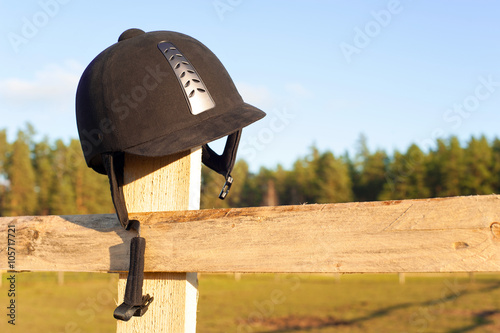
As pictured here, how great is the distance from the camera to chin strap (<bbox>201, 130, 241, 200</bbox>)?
1.64 metres

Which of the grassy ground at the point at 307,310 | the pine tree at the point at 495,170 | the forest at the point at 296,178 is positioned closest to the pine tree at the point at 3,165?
the forest at the point at 296,178

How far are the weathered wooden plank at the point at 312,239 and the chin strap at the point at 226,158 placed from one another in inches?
11.6

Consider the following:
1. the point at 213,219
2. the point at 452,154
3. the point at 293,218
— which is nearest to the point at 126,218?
the point at 213,219

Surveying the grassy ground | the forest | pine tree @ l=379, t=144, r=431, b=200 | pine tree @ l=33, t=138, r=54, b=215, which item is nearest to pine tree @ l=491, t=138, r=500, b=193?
the forest

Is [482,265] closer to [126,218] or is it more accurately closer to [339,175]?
[126,218]

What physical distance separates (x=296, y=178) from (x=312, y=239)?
159ft

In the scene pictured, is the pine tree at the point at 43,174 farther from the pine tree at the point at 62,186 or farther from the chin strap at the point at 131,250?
the chin strap at the point at 131,250

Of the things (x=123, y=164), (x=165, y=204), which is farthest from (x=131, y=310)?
(x=123, y=164)

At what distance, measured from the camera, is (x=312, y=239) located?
3.76 ft

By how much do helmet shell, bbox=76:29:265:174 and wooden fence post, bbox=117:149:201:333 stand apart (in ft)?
0.35

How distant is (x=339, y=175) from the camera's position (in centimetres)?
4638

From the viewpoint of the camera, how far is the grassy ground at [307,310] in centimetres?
1080

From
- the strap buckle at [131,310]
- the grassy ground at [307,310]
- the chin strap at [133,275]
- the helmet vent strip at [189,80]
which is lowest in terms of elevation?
the grassy ground at [307,310]

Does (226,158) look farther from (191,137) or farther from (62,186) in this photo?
(62,186)
